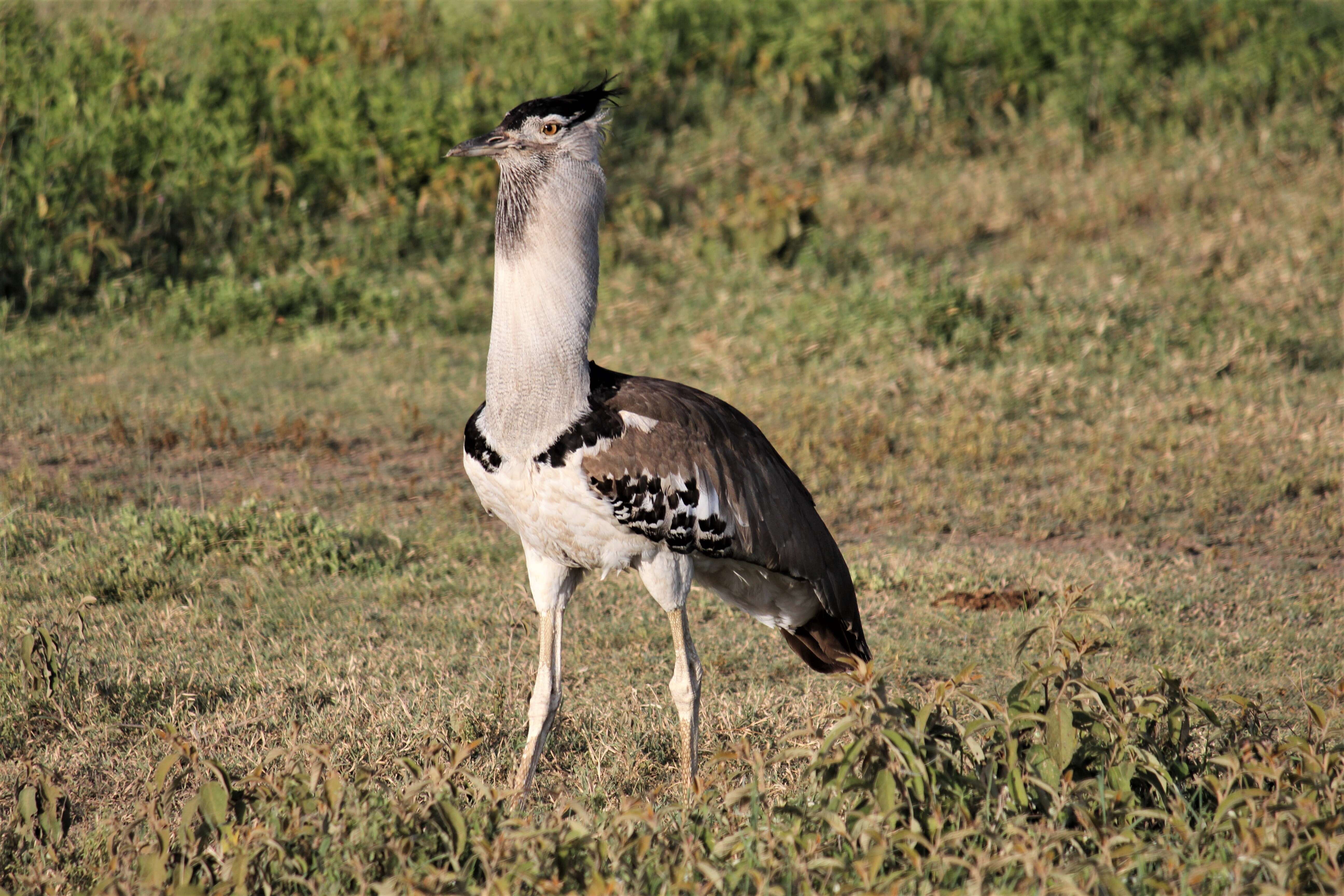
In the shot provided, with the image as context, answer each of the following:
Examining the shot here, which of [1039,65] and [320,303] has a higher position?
[1039,65]

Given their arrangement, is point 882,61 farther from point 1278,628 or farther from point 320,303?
point 1278,628

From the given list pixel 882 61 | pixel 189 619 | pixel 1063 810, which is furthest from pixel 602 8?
Answer: pixel 1063 810

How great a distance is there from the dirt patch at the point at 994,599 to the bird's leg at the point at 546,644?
178 centimetres

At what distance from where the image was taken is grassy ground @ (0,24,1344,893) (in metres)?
4.04

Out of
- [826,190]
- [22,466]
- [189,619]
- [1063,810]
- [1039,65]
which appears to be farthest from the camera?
[1039,65]

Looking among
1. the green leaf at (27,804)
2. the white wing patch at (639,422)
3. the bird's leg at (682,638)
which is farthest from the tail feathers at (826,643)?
the green leaf at (27,804)

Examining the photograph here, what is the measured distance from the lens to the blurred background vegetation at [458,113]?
8.29m

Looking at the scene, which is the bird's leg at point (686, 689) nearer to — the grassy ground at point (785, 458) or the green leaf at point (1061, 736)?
the grassy ground at point (785, 458)

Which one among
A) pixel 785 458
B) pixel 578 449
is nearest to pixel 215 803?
pixel 578 449

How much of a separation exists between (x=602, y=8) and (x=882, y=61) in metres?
2.29

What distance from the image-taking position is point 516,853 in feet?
9.23

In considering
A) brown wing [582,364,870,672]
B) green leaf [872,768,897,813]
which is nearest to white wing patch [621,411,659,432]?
brown wing [582,364,870,672]

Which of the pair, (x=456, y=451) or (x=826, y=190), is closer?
(x=456, y=451)

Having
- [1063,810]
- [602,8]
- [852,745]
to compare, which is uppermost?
[602,8]
